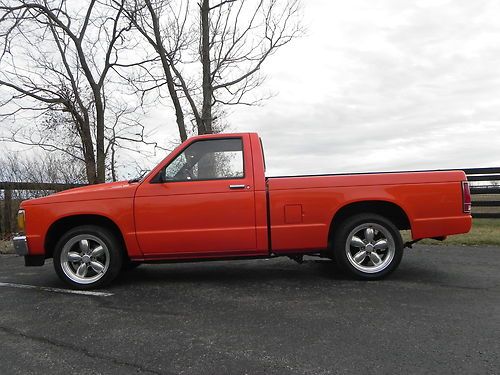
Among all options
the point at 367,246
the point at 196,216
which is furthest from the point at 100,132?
the point at 367,246

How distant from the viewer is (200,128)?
14.9 m

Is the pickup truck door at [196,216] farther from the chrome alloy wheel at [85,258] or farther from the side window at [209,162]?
the chrome alloy wheel at [85,258]

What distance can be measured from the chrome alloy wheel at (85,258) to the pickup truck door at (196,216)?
532mm

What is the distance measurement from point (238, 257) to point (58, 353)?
245cm

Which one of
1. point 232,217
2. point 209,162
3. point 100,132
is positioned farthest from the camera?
point 100,132

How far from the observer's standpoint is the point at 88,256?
5.34 m

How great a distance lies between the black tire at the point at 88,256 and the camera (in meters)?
5.28

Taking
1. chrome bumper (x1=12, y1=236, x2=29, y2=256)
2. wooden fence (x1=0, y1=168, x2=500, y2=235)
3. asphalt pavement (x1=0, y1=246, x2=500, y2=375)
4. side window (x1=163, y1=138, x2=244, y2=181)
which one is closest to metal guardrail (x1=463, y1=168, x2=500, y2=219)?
wooden fence (x1=0, y1=168, x2=500, y2=235)

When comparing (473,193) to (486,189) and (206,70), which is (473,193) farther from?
(206,70)

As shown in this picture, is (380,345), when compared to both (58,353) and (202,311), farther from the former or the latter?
(58,353)

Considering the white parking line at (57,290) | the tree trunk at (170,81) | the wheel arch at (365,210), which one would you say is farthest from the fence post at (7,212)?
the wheel arch at (365,210)

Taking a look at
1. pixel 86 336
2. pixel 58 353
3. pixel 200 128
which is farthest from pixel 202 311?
Answer: pixel 200 128

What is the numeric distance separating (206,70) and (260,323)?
12097mm

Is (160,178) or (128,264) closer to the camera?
(160,178)
